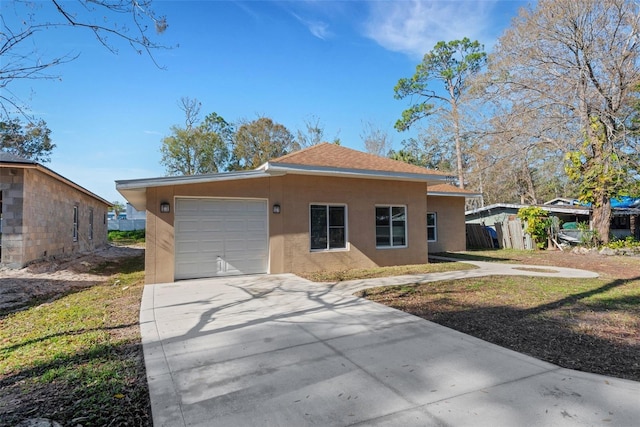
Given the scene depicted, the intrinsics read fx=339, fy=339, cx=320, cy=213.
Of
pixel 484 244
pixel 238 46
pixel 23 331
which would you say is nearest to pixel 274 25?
pixel 238 46

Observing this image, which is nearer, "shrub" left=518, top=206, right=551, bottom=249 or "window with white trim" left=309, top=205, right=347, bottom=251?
"window with white trim" left=309, top=205, right=347, bottom=251

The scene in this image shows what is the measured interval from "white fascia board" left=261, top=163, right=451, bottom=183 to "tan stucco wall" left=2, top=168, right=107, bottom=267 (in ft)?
26.4

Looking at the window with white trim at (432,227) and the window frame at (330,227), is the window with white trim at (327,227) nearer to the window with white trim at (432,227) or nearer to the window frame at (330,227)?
the window frame at (330,227)

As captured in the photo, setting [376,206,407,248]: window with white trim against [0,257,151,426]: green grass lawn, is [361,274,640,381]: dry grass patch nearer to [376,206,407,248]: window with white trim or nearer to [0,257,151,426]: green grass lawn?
[376,206,407,248]: window with white trim

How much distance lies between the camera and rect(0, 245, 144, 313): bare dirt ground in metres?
7.56

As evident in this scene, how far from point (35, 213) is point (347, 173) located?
10.5 metres

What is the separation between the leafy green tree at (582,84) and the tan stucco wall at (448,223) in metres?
5.23

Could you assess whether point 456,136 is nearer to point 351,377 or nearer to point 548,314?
point 548,314

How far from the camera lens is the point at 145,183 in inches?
307

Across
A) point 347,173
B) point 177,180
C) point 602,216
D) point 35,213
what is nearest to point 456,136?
point 602,216

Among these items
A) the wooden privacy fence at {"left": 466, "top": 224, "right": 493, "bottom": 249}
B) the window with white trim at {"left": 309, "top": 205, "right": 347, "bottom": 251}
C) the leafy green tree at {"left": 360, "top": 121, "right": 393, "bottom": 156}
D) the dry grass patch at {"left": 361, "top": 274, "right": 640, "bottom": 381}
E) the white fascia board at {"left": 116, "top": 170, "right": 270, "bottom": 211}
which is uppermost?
Answer: the leafy green tree at {"left": 360, "top": 121, "right": 393, "bottom": 156}

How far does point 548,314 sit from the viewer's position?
552 cm

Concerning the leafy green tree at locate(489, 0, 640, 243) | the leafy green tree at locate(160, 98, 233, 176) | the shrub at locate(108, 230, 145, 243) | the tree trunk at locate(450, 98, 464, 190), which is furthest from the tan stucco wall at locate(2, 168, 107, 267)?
the tree trunk at locate(450, 98, 464, 190)

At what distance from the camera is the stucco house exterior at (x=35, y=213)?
33.9 ft
